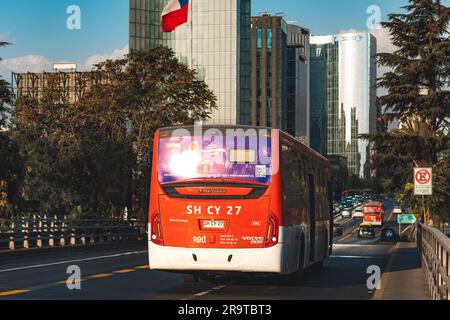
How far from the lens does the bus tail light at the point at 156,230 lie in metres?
18.6

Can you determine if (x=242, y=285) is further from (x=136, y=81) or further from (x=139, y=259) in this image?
(x=136, y=81)

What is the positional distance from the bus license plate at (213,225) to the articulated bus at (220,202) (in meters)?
0.02

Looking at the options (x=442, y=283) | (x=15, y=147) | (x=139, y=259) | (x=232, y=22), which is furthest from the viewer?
(x=232, y=22)

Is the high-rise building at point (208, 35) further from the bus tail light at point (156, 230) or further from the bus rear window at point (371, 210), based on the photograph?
the bus tail light at point (156, 230)

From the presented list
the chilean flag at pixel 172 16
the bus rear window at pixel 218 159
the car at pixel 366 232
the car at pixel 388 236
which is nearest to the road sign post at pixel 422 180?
the bus rear window at pixel 218 159

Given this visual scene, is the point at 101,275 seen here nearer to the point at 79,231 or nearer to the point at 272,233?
the point at 272,233

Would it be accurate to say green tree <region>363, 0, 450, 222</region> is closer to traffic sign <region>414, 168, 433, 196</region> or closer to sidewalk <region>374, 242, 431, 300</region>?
traffic sign <region>414, 168, 433, 196</region>

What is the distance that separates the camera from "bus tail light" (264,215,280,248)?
18.2m

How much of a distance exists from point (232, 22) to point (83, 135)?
10131 centimetres

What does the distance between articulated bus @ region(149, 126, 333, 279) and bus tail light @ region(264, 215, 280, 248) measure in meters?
0.02

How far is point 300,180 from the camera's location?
2095 centimetres

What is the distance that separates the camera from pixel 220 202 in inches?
726

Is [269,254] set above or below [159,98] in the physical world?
below
